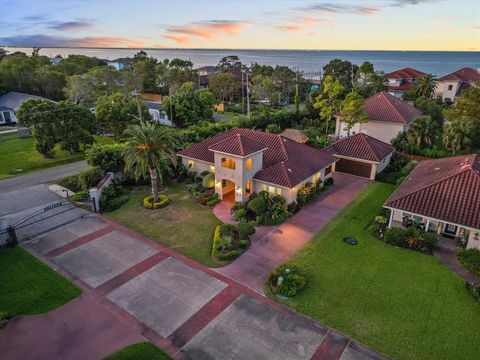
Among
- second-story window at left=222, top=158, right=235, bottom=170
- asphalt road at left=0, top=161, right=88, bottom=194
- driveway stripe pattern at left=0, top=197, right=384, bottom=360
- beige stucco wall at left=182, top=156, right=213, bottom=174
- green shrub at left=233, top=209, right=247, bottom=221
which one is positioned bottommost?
driveway stripe pattern at left=0, top=197, right=384, bottom=360

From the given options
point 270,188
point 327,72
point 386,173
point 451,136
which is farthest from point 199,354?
point 327,72

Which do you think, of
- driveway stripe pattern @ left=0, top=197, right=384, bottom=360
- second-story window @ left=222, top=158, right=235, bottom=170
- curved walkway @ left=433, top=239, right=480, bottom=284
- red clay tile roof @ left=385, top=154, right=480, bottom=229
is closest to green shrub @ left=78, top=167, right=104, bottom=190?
driveway stripe pattern @ left=0, top=197, right=384, bottom=360

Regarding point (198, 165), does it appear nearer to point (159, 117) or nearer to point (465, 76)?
point (159, 117)

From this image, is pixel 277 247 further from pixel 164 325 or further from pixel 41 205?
pixel 41 205

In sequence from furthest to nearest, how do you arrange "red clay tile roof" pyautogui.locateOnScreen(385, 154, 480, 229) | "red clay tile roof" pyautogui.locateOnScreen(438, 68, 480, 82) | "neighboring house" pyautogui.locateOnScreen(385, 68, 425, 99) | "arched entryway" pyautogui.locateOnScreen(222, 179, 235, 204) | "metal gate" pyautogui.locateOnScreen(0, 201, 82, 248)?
"neighboring house" pyautogui.locateOnScreen(385, 68, 425, 99)
"red clay tile roof" pyautogui.locateOnScreen(438, 68, 480, 82)
"arched entryway" pyautogui.locateOnScreen(222, 179, 235, 204)
"metal gate" pyautogui.locateOnScreen(0, 201, 82, 248)
"red clay tile roof" pyautogui.locateOnScreen(385, 154, 480, 229)

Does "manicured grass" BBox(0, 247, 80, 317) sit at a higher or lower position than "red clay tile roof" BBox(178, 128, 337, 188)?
lower

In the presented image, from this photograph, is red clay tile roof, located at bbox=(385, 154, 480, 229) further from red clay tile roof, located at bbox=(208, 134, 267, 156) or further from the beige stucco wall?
the beige stucco wall

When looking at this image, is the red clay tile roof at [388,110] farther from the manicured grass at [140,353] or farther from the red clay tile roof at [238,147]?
the manicured grass at [140,353]

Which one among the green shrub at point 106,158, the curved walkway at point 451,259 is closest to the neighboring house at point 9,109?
the green shrub at point 106,158
